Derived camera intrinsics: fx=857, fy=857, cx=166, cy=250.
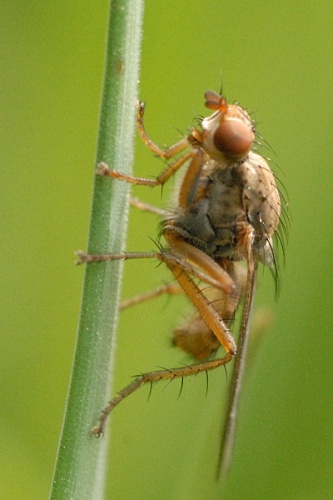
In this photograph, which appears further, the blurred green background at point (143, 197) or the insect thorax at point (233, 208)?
the insect thorax at point (233, 208)

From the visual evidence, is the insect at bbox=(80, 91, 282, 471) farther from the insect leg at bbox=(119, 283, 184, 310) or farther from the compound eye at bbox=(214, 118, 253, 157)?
the insect leg at bbox=(119, 283, 184, 310)

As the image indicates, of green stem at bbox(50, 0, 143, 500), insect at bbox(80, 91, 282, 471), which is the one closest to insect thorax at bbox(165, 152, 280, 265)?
insect at bbox(80, 91, 282, 471)

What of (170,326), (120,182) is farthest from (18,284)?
(120,182)

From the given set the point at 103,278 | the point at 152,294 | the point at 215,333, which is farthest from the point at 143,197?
the point at 103,278

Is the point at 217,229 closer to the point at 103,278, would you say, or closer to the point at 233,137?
the point at 233,137

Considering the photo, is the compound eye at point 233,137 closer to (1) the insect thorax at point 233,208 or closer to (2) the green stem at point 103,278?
(1) the insect thorax at point 233,208

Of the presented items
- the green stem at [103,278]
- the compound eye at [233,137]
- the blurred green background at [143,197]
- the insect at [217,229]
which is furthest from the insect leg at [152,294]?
the green stem at [103,278]
